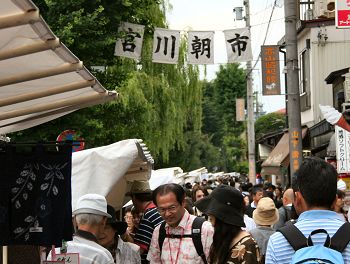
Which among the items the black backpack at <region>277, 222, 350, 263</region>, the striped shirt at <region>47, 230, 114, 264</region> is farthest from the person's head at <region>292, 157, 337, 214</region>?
the striped shirt at <region>47, 230, 114, 264</region>

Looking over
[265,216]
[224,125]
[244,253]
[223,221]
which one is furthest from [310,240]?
[224,125]

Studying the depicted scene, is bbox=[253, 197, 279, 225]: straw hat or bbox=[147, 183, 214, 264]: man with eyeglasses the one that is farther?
bbox=[253, 197, 279, 225]: straw hat

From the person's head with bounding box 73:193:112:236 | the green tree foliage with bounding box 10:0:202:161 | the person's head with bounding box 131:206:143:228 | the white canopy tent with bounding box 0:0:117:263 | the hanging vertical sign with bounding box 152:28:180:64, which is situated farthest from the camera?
the hanging vertical sign with bounding box 152:28:180:64

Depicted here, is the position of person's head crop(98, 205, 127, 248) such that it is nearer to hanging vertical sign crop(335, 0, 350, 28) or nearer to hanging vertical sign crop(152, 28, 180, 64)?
hanging vertical sign crop(335, 0, 350, 28)

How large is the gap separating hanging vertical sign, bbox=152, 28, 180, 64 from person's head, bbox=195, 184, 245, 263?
13402mm

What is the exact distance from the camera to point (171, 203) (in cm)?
636

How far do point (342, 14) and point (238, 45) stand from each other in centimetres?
489

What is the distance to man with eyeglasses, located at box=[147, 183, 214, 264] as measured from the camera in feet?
20.4

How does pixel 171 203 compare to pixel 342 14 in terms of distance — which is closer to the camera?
pixel 171 203

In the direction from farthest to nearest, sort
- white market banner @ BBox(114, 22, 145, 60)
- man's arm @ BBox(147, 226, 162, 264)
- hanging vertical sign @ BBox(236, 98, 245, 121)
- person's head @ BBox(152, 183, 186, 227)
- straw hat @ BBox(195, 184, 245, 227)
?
hanging vertical sign @ BBox(236, 98, 245, 121)
white market banner @ BBox(114, 22, 145, 60)
man's arm @ BBox(147, 226, 162, 264)
person's head @ BBox(152, 183, 186, 227)
straw hat @ BBox(195, 184, 245, 227)

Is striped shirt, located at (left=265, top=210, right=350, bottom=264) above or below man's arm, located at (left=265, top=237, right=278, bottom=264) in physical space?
above

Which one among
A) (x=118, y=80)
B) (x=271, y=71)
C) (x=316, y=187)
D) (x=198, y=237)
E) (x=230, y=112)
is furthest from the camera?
(x=230, y=112)

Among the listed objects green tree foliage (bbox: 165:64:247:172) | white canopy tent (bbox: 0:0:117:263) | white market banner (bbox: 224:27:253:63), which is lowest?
green tree foliage (bbox: 165:64:247:172)

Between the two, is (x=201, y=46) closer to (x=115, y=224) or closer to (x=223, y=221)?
(x=115, y=224)
